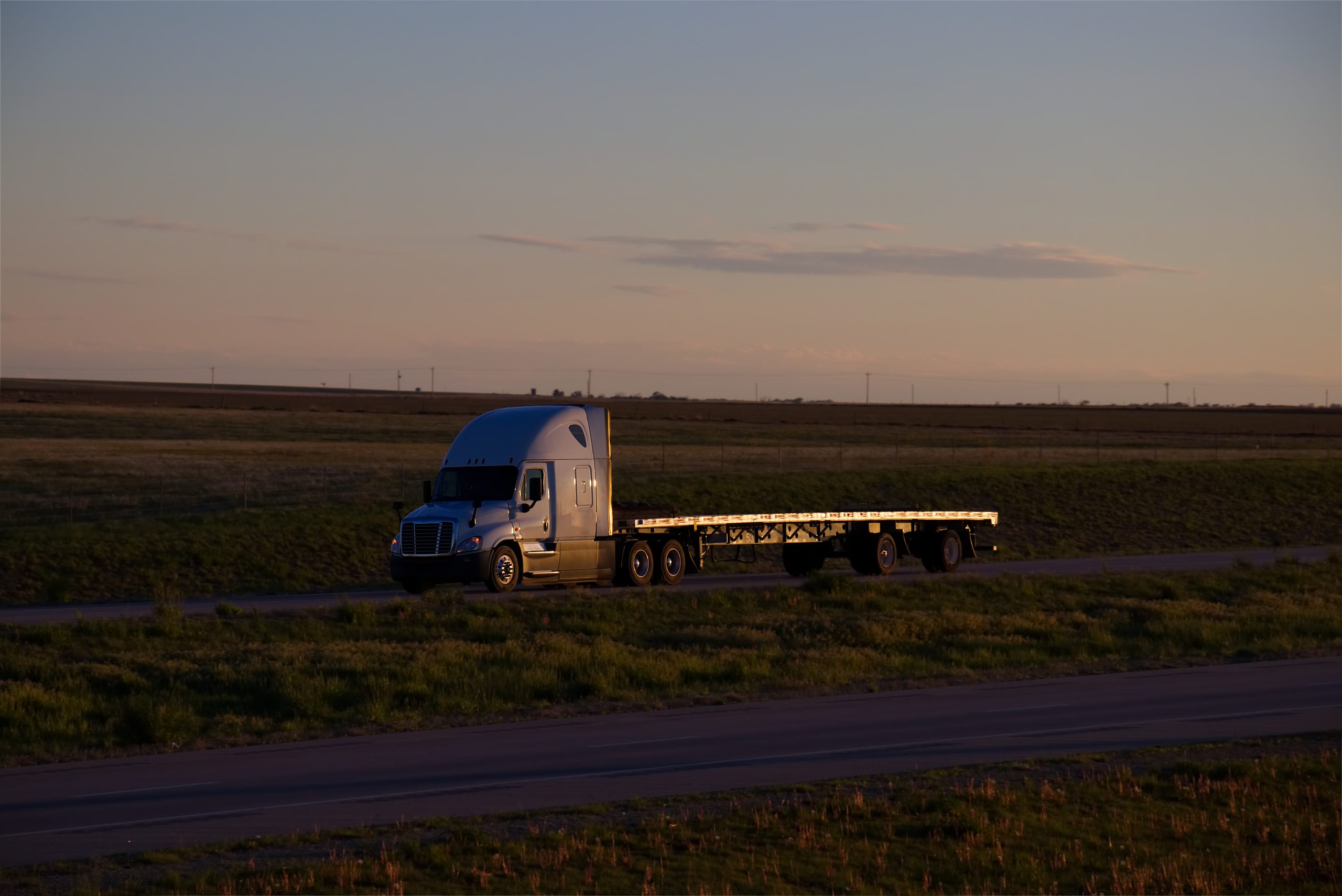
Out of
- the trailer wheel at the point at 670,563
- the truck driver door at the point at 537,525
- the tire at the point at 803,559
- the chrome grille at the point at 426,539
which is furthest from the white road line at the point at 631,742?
the tire at the point at 803,559

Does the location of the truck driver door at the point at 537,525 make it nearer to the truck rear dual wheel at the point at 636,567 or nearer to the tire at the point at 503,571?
the tire at the point at 503,571

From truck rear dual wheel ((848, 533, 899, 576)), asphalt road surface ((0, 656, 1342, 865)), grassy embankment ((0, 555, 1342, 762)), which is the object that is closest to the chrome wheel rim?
grassy embankment ((0, 555, 1342, 762))

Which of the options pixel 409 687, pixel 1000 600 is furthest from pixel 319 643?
pixel 1000 600

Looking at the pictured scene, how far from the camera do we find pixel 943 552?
1416 inches

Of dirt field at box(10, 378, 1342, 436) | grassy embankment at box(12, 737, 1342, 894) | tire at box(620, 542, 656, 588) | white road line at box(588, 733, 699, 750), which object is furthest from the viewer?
dirt field at box(10, 378, 1342, 436)

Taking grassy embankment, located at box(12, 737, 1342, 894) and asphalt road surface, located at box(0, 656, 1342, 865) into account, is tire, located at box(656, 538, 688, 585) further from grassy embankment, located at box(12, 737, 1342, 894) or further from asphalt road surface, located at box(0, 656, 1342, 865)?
grassy embankment, located at box(12, 737, 1342, 894)

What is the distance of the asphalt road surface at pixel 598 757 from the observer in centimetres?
1217

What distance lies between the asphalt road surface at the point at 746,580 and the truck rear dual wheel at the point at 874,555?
60 cm

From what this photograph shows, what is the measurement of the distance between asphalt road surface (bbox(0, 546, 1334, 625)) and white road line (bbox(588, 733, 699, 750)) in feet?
42.3

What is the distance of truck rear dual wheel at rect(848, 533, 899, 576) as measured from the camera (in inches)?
1380

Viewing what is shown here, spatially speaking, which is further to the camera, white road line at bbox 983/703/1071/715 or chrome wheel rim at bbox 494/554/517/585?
chrome wheel rim at bbox 494/554/517/585

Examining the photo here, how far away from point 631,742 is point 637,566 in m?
16.5

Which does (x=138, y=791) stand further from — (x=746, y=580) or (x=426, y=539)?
(x=746, y=580)

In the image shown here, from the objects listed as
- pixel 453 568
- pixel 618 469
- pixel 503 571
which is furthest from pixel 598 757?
pixel 618 469
